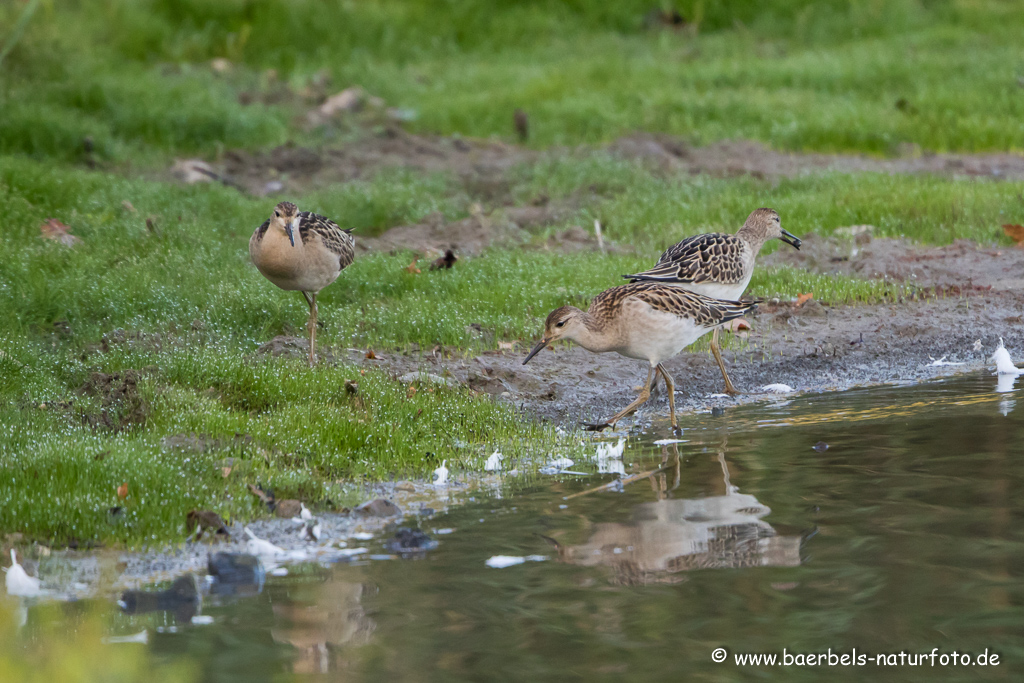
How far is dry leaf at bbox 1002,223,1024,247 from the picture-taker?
14.0 meters

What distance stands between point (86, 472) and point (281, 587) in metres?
1.83

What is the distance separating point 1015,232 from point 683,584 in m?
10.2

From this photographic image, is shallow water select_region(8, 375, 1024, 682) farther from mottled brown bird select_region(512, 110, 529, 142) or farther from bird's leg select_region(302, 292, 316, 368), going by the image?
mottled brown bird select_region(512, 110, 529, 142)

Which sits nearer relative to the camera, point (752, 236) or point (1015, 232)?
point (752, 236)

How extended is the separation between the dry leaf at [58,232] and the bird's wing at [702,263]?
6.35m

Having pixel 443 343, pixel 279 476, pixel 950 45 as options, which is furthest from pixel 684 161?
pixel 279 476

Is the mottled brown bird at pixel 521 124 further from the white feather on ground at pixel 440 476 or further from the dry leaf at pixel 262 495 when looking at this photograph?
the dry leaf at pixel 262 495

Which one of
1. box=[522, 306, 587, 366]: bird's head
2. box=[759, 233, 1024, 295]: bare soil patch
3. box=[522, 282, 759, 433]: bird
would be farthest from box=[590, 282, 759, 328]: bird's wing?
box=[759, 233, 1024, 295]: bare soil patch

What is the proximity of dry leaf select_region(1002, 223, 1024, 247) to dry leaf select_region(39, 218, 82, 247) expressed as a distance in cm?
1070

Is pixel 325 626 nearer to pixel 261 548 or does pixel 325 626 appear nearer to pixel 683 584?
pixel 261 548

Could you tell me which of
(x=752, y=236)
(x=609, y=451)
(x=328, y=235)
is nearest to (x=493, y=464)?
(x=609, y=451)

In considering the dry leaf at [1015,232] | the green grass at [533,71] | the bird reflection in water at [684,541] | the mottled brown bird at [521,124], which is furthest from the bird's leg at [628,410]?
the mottled brown bird at [521,124]

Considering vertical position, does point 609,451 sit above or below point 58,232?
below

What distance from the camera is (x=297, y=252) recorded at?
10102 millimetres
